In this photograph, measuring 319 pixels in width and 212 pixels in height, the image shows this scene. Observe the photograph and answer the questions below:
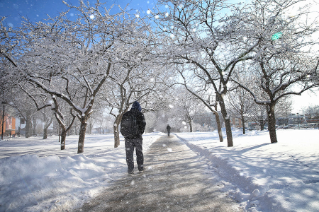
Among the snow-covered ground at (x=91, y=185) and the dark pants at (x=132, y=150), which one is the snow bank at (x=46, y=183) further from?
the dark pants at (x=132, y=150)

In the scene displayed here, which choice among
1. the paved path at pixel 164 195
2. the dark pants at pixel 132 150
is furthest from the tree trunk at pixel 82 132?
the paved path at pixel 164 195

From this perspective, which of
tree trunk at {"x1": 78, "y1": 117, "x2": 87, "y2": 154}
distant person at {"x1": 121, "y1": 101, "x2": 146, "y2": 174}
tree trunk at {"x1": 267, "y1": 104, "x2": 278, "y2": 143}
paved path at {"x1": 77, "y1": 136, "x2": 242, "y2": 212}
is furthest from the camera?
tree trunk at {"x1": 267, "y1": 104, "x2": 278, "y2": 143}

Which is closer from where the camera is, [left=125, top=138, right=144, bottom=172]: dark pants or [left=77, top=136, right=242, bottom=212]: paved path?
[left=77, top=136, right=242, bottom=212]: paved path

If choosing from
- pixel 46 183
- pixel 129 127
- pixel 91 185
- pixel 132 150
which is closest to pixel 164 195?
pixel 91 185

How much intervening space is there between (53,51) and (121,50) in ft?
8.03

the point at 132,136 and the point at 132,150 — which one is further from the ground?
the point at 132,136

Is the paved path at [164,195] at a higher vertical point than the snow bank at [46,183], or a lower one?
lower

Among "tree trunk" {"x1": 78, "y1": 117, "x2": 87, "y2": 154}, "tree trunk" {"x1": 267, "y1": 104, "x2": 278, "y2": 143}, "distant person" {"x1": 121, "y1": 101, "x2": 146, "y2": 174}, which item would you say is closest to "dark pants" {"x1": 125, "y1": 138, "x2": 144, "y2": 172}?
"distant person" {"x1": 121, "y1": 101, "x2": 146, "y2": 174}

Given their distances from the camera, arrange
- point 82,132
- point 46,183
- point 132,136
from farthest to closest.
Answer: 1. point 82,132
2. point 132,136
3. point 46,183

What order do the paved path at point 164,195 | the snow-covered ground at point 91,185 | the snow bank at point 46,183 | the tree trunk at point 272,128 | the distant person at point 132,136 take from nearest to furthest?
A: 1. the snow-covered ground at point 91,185
2. the paved path at point 164,195
3. the snow bank at point 46,183
4. the distant person at point 132,136
5. the tree trunk at point 272,128

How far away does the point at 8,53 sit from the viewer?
7.09 m

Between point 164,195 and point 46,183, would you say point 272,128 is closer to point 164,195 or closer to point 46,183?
point 164,195

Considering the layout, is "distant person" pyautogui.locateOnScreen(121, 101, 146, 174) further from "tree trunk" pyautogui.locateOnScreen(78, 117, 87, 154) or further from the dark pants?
"tree trunk" pyautogui.locateOnScreen(78, 117, 87, 154)

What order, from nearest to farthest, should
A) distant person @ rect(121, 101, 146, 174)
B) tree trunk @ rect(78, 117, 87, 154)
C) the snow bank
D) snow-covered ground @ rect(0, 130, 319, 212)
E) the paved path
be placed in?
snow-covered ground @ rect(0, 130, 319, 212), the paved path, the snow bank, distant person @ rect(121, 101, 146, 174), tree trunk @ rect(78, 117, 87, 154)
